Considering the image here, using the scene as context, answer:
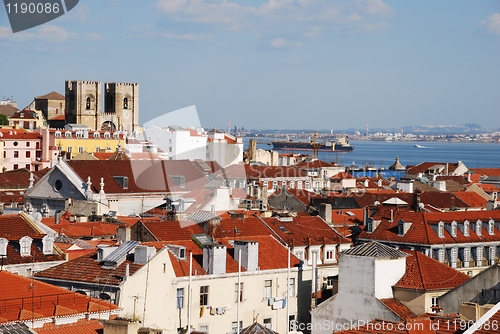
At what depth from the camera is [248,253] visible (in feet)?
95.5

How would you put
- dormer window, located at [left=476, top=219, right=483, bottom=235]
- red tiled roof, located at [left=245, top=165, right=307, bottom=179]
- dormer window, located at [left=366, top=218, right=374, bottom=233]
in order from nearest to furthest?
dormer window, located at [left=366, top=218, right=374, bottom=233]
dormer window, located at [left=476, top=219, right=483, bottom=235]
red tiled roof, located at [left=245, top=165, right=307, bottom=179]

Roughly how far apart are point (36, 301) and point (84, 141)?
79.0 m

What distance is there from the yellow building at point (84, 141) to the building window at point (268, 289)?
217 feet

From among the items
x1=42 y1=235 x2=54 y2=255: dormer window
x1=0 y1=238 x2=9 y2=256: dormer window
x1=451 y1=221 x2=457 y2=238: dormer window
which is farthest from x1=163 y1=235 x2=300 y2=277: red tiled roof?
x1=451 y1=221 x2=457 y2=238: dormer window

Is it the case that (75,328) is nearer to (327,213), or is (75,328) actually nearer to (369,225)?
(369,225)

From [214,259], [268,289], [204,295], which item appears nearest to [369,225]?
[268,289]

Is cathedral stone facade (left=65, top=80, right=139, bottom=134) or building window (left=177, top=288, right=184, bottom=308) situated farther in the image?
cathedral stone facade (left=65, top=80, right=139, bottom=134)

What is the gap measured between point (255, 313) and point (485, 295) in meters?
6.55

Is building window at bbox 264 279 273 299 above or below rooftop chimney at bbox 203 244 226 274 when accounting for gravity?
below

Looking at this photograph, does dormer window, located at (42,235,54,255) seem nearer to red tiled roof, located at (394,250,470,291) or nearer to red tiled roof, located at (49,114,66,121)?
red tiled roof, located at (394,250,470,291)

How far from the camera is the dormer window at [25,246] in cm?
2864

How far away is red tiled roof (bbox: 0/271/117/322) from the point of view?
67.9 ft

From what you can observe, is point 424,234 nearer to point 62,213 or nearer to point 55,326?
point 62,213

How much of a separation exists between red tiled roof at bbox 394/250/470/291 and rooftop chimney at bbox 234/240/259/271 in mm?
3698
